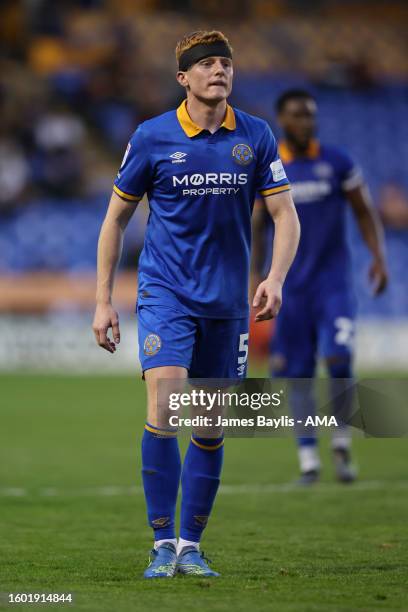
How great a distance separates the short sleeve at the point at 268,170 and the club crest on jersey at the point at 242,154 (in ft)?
0.19

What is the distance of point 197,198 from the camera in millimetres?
4984

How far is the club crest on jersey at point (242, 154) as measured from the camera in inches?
197

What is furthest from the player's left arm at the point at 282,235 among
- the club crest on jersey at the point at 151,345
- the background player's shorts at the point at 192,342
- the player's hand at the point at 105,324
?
the player's hand at the point at 105,324

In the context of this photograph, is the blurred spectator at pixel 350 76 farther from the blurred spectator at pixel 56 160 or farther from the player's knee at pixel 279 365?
the player's knee at pixel 279 365

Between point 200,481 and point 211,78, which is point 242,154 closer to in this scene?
point 211,78

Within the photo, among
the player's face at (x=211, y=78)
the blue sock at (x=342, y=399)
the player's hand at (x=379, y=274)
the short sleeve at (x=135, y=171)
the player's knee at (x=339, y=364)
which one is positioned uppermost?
the player's hand at (x=379, y=274)

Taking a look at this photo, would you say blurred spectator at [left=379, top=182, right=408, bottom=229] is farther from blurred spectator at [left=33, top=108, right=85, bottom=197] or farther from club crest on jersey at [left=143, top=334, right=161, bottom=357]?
club crest on jersey at [left=143, top=334, right=161, bottom=357]

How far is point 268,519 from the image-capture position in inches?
265

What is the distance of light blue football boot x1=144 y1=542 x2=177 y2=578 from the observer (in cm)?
480

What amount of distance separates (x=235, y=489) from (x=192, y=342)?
11.0 ft

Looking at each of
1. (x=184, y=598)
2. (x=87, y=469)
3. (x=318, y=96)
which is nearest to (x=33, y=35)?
(x=318, y=96)

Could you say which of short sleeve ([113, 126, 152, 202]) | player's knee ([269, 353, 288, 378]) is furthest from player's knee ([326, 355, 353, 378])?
short sleeve ([113, 126, 152, 202])

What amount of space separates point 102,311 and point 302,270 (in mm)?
3866

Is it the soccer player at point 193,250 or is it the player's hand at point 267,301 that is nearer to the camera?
the player's hand at point 267,301
